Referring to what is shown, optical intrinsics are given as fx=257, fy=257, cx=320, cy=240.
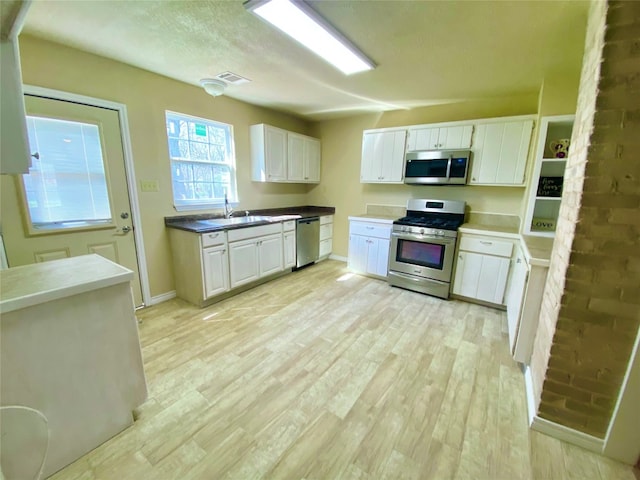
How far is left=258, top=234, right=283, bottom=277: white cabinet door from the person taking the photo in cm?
346

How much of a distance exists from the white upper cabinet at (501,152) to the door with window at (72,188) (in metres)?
3.99

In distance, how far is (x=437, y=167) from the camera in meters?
3.36

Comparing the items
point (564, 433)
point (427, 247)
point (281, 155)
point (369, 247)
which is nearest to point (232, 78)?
point (281, 155)

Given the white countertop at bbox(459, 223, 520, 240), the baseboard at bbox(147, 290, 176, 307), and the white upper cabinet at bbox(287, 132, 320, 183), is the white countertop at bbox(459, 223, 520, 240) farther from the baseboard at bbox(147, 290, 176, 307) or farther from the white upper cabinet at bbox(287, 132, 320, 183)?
the baseboard at bbox(147, 290, 176, 307)

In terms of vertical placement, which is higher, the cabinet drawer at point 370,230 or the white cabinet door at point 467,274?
the cabinet drawer at point 370,230

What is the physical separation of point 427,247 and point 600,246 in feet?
6.73

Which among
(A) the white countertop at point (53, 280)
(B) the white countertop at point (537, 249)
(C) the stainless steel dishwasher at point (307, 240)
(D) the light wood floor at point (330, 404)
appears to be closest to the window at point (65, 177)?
(A) the white countertop at point (53, 280)

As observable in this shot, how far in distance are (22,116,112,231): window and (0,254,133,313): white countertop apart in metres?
1.06

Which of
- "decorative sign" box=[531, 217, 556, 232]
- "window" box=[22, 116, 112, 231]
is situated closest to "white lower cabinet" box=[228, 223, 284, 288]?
"window" box=[22, 116, 112, 231]

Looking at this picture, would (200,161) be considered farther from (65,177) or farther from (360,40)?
(360,40)

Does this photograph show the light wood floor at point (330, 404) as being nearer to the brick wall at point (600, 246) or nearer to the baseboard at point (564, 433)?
the baseboard at point (564, 433)

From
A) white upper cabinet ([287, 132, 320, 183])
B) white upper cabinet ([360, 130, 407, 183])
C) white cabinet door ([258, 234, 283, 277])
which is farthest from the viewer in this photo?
white upper cabinet ([287, 132, 320, 183])

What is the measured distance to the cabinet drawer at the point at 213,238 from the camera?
2.78m

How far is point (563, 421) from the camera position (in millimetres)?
1470
